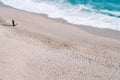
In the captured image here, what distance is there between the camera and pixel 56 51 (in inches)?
583

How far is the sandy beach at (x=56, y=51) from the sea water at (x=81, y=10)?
1.47 meters

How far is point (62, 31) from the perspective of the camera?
18562 mm

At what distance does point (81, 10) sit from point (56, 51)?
415 inches

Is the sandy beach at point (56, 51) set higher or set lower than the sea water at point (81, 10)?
lower

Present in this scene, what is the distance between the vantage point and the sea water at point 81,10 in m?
20.8

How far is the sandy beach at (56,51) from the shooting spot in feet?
40.5

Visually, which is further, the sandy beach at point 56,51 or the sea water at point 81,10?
the sea water at point 81,10

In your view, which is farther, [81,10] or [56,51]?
[81,10]

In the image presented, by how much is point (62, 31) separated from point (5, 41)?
4804 millimetres

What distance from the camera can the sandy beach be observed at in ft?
40.5

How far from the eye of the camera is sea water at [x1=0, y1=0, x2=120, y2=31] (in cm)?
2080

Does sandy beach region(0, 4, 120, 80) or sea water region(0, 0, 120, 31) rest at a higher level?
sea water region(0, 0, 120, 31)

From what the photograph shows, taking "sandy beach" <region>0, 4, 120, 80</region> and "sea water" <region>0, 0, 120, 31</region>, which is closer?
"sandy beach" <region>0, 4, 120, 80</region>

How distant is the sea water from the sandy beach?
4.83ft
